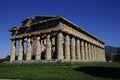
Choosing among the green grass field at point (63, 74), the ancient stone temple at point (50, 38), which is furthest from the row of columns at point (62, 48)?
the green grass field at point (63, 74)

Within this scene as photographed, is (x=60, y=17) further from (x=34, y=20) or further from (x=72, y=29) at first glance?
(x=34, y=20)

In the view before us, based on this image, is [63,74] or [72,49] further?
[72,49]

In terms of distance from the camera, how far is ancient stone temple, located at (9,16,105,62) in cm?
4581

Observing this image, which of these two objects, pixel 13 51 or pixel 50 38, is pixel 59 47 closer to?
pixel 50 38

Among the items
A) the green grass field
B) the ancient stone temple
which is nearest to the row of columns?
the ancient stone temple

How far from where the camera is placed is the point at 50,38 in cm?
5162

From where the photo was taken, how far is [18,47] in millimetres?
55281

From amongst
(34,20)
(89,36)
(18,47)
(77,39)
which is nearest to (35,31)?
(34,20)

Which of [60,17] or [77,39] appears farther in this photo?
[77,39]

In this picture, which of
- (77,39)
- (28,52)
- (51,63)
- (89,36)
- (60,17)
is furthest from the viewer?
(89,36)

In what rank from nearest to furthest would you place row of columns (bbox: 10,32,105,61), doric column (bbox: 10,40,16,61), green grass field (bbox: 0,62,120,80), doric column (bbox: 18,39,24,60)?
green grass field (bbox: 0,62,120,80), row of columns (bbox: 10,32,105,61), doric column (bbox: 18,39,24,60), doric column (bbox: 10,40,16,61)

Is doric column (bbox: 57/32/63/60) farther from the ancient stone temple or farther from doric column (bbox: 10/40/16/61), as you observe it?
doric column (bbox: 10/40/16/61)

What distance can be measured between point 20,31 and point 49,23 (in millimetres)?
12240

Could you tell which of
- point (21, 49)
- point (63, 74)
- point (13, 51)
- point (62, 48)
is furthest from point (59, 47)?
point (63, 74)
